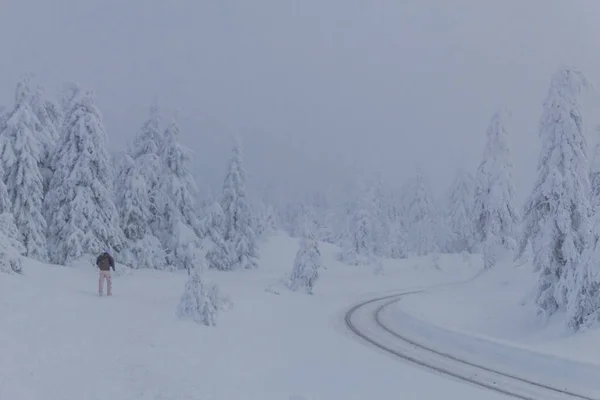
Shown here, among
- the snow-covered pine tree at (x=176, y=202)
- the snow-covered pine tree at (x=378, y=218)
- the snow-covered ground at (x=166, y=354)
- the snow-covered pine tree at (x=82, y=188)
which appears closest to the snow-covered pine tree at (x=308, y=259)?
the snow-covered pine tree at (x=176, y=202)

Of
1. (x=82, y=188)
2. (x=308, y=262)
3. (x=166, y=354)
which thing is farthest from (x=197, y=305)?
(x=308, y=262)

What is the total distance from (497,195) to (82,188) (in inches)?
1396

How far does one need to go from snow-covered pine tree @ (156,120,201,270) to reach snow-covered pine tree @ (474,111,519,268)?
1046 inches

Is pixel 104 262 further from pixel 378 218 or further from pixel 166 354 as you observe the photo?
pixel 378 218

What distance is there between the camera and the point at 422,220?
83812 millimetres

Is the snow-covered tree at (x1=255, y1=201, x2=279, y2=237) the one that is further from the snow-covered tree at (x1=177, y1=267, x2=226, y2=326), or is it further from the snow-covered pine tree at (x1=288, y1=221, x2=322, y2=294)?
the snow-covered tree at (x1=177, y1=267, x2=226, y2=326)

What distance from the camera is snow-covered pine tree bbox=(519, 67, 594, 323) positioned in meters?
26.1

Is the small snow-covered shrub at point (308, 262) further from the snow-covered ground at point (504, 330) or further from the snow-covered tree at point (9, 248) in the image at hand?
the snow-covered tree at point (9, 248)

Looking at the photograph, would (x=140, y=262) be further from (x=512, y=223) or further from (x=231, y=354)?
(x=512, y=223)

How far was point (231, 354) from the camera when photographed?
48.4 ft

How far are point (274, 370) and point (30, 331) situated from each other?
5951 millimetres

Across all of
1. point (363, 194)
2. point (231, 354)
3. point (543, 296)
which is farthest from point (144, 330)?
point (363, 194)

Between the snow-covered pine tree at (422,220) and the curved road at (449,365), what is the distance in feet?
190

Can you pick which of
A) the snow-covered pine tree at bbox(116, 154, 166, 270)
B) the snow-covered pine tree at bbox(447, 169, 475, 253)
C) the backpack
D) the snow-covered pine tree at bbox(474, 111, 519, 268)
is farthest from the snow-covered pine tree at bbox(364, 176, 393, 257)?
the backpack
